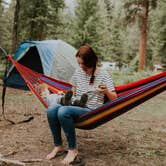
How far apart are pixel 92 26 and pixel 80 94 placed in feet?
58.7

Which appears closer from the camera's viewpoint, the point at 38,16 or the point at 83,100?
the point at 83,100

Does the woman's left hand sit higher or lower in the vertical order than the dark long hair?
lower

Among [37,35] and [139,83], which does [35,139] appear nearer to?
[139,83]

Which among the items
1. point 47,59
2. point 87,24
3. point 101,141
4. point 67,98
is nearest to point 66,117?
point 67,98

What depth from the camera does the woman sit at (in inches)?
114

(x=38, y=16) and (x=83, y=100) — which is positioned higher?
(x=38, y=16)

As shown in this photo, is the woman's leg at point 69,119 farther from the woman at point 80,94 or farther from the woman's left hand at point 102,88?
the woman's left hand at point 102,88

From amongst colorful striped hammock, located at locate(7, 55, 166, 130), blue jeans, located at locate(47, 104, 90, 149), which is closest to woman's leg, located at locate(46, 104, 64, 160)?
blue jeans, located at locate(47, 104, 90, 149)

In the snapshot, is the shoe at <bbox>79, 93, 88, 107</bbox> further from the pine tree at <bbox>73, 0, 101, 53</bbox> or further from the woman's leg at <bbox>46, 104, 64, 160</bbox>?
the pine tree at <bbox>73, 0, 101, 53</bbox>

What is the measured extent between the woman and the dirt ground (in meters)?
0.19

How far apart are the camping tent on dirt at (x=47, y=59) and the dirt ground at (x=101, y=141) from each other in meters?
2.57

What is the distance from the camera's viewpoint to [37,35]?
16.0 metres

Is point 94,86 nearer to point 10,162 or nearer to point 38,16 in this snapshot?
point 10,162

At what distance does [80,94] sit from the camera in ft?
A: 10.2
